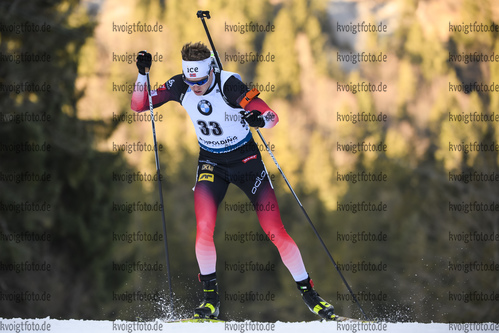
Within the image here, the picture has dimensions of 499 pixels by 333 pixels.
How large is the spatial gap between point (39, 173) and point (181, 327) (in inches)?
448

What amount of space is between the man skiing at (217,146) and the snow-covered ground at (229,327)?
0.53 m

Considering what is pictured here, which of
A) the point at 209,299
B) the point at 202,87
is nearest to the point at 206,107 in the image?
the point at 202,87

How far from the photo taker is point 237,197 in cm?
4853

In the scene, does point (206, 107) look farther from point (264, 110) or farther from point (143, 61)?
point (143, 61)

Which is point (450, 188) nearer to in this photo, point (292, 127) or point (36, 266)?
point (36, 266)

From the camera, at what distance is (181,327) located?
6.99 meters

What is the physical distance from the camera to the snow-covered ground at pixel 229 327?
7.00 m

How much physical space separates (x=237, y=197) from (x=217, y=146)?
40.9m

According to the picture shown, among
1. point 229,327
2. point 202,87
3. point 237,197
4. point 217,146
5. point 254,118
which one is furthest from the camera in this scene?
point 237,197

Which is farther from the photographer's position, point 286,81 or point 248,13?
point 248,13

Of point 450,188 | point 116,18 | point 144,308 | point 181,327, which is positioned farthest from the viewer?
point 116,18

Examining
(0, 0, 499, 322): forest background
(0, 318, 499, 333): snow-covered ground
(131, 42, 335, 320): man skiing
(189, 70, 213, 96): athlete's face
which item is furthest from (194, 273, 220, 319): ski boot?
(0, 0, 499, 322): forest background

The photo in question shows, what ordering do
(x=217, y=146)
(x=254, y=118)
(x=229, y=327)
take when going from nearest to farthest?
(x=229, y=327) < (x=254, y=118) < (x=217, y=146)

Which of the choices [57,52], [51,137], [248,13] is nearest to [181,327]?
[51,137]
